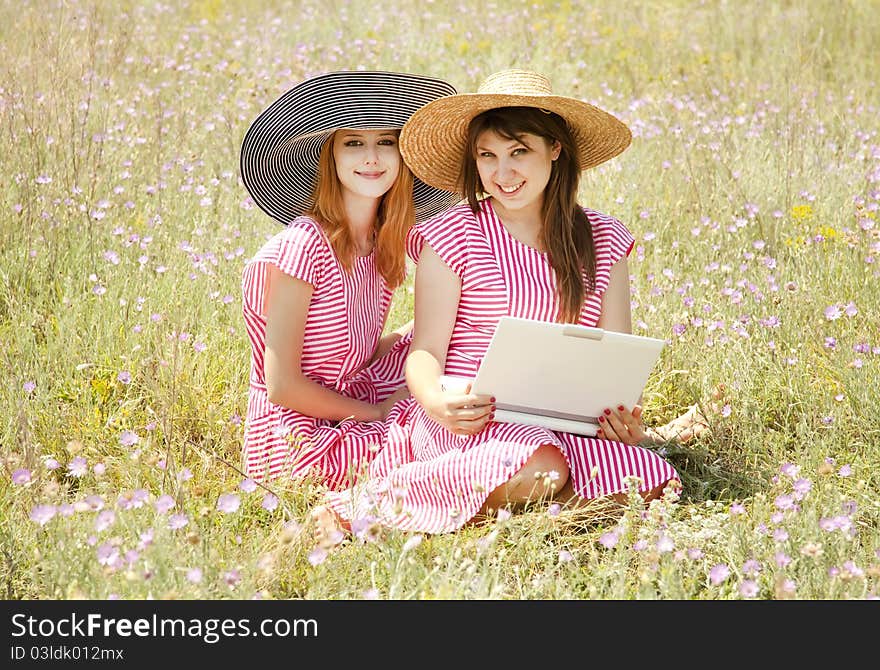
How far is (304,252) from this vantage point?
321 cm

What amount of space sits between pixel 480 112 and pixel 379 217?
498 mm

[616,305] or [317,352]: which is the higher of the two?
[616,305]

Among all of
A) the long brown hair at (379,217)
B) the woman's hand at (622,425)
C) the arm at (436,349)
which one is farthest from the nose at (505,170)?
the woman's hand at (622,425)

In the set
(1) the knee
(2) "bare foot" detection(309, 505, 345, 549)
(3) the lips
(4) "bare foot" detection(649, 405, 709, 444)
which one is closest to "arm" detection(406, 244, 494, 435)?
(1) the knee

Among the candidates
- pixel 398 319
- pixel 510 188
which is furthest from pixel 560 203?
pixel 398 319

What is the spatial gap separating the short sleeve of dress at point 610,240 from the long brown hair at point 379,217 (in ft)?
1.90

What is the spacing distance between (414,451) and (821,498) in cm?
113

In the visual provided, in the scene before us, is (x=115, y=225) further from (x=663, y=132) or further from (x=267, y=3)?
(x=267, y=3)

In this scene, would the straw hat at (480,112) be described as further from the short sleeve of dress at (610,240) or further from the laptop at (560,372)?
the laptop at (560,372)

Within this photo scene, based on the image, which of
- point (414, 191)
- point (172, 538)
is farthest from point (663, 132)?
point (172, 538)

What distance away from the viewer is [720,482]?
10.8ft

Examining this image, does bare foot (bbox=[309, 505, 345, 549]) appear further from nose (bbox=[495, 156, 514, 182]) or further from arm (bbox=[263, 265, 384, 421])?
nose (bbox=[495, 156, 514, 182])

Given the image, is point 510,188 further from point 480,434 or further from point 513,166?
point 480,434

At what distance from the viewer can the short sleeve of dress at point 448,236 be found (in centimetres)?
317
